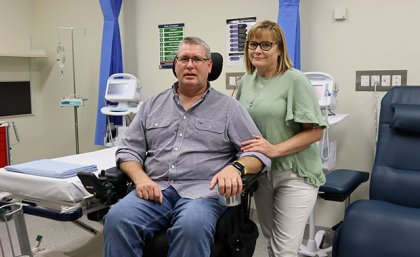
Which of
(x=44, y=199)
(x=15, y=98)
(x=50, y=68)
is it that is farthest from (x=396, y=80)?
(x=15, y=98)

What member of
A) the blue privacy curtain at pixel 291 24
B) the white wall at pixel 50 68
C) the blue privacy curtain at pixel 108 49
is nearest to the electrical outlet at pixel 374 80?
the blue privacy curtain at pixel 291 24

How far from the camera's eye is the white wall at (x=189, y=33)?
2.96 m

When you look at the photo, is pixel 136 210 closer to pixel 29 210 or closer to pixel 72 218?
pixel 72 218

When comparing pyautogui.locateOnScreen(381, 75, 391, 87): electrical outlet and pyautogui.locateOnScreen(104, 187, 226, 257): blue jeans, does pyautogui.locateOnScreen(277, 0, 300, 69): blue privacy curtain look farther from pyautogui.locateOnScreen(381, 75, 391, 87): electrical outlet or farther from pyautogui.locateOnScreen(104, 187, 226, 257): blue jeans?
pyautogui.locateOnScreen(104, 187, 226, 257): blue jeans

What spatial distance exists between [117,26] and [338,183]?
2446 millimetres

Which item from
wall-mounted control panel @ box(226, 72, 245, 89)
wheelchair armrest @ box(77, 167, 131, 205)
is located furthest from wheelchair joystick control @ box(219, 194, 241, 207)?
wall-mounted control panel @ box(226, 72, 245, 89)

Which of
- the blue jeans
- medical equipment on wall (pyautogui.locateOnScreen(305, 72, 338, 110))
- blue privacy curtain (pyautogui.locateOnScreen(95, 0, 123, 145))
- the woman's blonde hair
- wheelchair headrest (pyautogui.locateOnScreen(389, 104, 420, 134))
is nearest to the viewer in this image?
the blue jeans

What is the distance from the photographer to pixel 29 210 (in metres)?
1.91

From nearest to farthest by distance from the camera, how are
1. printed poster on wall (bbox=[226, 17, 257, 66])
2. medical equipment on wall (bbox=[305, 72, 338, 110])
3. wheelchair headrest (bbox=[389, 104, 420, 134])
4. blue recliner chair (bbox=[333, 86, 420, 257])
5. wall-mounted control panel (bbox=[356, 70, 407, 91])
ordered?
1. blue recliner chair (bbox=[333, 86, 420, 257])
2. wheelchair headrest (bbox=[389, 104, 420, 134])
3. medical equipment on wall (bbox=[305, 72, 338, 110])
4. wall-mounted control panel (bbox=[356, 70, 407, 91])
5. printed poster on wall (bbox=[226, 17, 257, 66])

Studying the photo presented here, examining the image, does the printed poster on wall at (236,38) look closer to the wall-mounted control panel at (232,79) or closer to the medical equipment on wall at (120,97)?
the wall-mounted control panel at (232,79)

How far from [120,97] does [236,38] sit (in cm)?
108

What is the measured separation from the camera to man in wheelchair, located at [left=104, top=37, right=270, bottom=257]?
1552mm

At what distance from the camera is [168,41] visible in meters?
3.92

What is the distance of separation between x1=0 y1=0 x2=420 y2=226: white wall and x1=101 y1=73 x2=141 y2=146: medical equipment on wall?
429 mm
